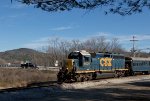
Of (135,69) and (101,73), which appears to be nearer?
(101,73)

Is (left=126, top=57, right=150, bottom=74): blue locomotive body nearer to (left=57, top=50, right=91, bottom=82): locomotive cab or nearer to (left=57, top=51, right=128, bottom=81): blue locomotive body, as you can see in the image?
(left=57, top=51, right=128, bottom=81): blue locomotive body

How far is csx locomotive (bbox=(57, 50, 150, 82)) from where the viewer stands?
38.6 m

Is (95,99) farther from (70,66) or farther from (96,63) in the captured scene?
(96,63)

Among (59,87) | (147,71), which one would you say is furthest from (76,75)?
(147,71)

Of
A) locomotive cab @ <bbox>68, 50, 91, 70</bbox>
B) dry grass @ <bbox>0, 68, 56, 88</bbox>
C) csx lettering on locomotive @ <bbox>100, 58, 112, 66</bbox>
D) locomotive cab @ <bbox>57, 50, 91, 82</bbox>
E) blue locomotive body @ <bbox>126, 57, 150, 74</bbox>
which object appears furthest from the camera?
blue locomotive body @ <bbox>126, 57, 150, 74</bbox>

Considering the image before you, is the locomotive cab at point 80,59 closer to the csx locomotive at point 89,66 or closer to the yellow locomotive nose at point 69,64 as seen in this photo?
the csx locomotive at point 89,66

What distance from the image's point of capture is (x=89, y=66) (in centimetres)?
4078

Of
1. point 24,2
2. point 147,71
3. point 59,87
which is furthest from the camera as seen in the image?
point 147,71

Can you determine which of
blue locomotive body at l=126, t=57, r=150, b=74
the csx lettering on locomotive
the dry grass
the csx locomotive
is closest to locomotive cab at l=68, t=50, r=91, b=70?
the csx locomotive

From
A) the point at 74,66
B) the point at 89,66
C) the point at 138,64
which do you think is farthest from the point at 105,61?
the point at 138,64

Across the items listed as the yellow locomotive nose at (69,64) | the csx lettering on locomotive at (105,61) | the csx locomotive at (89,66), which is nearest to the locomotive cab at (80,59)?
the csx locomotive at (89,66)

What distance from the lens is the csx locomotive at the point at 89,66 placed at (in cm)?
3864

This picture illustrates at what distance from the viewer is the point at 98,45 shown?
133 m

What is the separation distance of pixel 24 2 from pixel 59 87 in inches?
701
